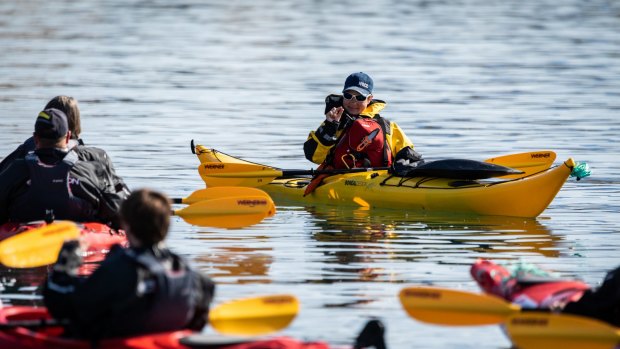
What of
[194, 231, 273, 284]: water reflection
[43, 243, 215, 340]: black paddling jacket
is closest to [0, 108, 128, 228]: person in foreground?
[194, 231, 273, 284]: water reflection

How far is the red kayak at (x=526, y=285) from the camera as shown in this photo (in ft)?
27.1

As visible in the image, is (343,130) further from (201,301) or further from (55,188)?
(201,301)

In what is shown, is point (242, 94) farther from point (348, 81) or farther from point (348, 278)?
point (348, 278)

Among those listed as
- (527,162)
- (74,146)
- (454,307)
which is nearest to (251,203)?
(74,146)

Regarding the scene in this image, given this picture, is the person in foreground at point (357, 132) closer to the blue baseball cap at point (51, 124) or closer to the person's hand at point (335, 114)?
the person's hand at point (335, 114)

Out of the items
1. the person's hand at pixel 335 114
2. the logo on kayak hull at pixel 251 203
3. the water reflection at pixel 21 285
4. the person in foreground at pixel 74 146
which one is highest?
the person in foreground at pixel 74 146

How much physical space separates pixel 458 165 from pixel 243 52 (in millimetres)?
25472

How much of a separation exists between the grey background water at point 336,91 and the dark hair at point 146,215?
82.6 inches

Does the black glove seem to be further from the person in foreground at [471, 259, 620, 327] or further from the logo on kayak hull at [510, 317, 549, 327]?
the person in foreground at [471, 259, 620, 327]

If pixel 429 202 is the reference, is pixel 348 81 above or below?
above

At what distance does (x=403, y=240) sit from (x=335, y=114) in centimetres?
240

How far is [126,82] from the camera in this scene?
31.3 metres

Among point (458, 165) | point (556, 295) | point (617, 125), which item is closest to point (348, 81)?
point (458, 165)

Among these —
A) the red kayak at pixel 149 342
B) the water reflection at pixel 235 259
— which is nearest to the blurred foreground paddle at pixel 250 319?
the red kayak at pixel 149 342
